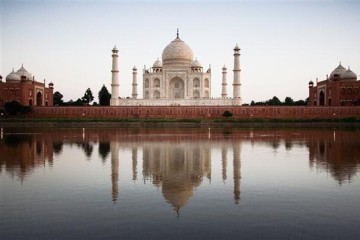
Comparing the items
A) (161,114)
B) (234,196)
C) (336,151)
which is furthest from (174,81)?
(234,196)

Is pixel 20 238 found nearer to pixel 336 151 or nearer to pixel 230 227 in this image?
pixel 230 227

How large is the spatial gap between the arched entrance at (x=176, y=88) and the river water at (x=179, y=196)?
99.4 feet

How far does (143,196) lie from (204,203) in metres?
1.01

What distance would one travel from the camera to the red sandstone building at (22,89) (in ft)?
124

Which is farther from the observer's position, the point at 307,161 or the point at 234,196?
the point at 307,161

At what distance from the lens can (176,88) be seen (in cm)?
4209

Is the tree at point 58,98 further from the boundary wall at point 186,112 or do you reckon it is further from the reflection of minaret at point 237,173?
the reflection of minaret at point 237,173

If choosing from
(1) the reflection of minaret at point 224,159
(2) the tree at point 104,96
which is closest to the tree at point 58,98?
(2) the tree at point 104,96

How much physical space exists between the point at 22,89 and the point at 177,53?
14.7 m

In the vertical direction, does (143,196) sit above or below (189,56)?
below

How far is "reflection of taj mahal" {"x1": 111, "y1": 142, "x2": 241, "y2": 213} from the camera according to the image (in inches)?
268

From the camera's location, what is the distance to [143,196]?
6527 mm

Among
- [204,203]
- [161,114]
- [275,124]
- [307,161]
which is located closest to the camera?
[204,203]

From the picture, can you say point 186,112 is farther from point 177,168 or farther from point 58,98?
point 177,168
